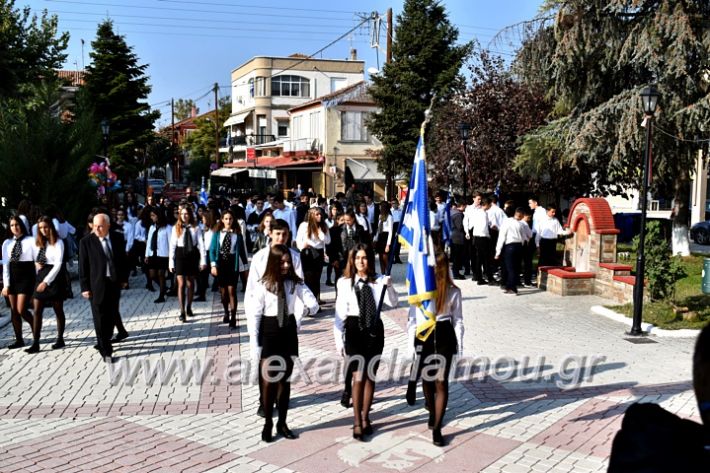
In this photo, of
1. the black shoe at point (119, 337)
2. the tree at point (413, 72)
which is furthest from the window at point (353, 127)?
the black shoe at point (119, 337)

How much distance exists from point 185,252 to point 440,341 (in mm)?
6188

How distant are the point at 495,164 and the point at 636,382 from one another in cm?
1439

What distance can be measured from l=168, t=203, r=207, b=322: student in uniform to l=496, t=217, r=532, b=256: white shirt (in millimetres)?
5805

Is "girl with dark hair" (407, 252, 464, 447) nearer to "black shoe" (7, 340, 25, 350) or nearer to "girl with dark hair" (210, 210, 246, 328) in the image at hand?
"girl with dark hair" (210, 210, 246, 328)

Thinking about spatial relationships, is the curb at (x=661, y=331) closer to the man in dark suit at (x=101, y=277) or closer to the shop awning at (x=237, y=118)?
the man in dark suit at (x=101, y=277)

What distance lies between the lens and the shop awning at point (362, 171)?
4419 centimetres

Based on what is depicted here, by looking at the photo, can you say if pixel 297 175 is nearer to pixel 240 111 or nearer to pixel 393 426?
pixel 240 111

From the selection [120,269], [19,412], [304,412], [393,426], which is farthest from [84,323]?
A: [393,426]

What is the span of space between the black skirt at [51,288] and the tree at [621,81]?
13169 mm

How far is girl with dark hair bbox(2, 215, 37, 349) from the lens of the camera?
30.9 feet

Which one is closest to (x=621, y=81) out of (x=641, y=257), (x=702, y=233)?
(x=702, y=233)

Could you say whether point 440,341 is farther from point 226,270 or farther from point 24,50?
point 24,50

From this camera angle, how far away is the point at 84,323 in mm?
11438

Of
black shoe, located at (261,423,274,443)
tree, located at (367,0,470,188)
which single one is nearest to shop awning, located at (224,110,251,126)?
tree, located at (367,0,470,188)
